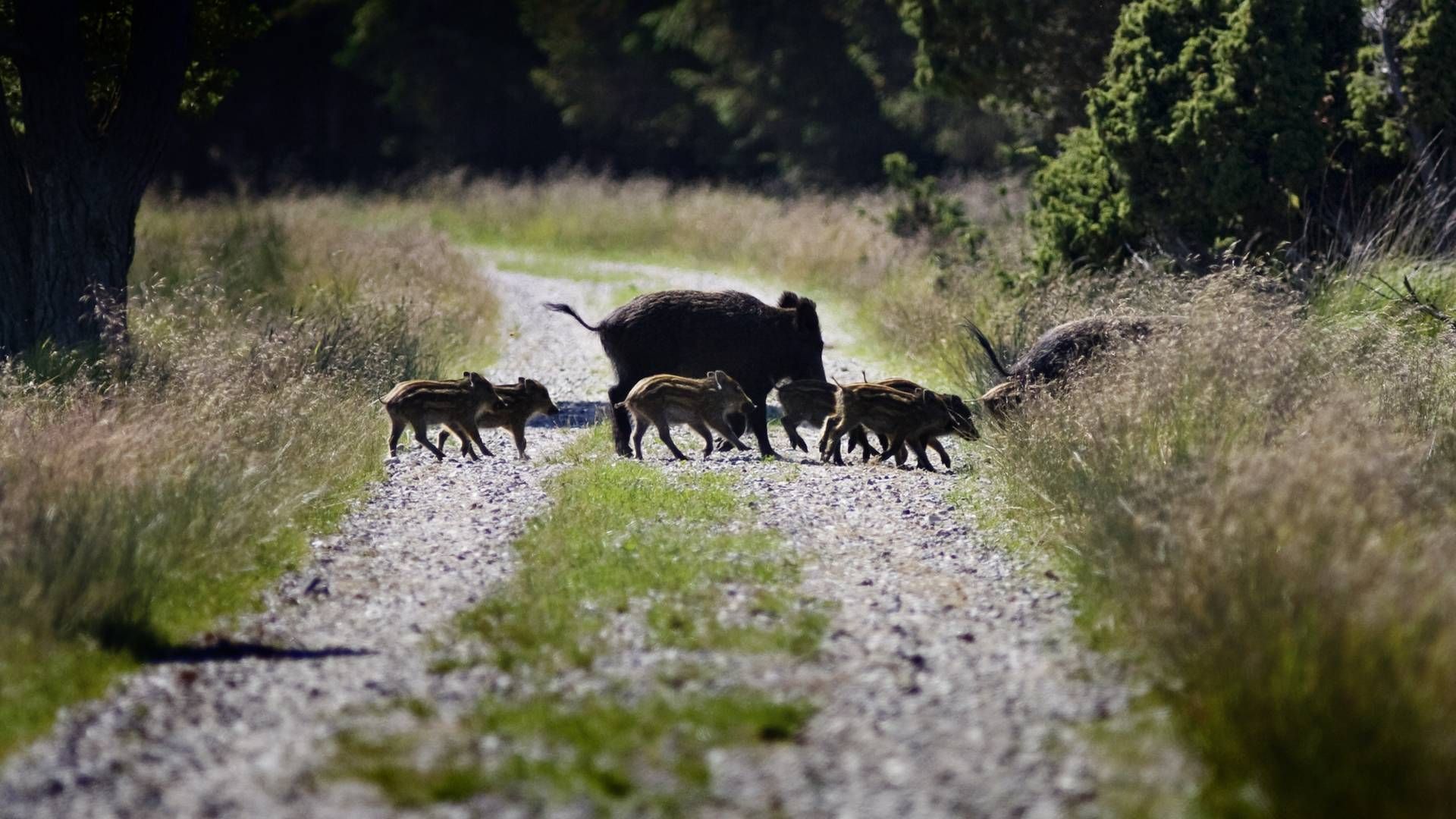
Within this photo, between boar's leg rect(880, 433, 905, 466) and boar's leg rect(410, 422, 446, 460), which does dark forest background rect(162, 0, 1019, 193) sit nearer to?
→ boar's leg rect(880, 433, 905, 466)

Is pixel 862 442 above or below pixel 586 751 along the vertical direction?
below

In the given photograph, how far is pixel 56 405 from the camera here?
31.8 feet

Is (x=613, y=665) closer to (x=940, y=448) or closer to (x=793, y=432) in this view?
(x=940, y=448)

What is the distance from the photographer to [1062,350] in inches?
468

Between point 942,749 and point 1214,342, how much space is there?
14.1 feet

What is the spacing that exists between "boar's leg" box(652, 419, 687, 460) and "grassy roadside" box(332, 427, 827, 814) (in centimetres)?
238

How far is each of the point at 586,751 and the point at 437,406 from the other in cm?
702

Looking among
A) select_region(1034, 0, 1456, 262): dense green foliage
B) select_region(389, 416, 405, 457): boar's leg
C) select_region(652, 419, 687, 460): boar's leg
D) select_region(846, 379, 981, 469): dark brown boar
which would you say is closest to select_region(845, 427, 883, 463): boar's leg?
select_region(846, 379, 981, 469): dark brown boar

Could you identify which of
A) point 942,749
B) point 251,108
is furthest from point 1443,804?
point 251,108

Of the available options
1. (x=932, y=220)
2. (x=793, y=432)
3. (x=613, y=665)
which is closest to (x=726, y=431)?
(x=793, y=432)

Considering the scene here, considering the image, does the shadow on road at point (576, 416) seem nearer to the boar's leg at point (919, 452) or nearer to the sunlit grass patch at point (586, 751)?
the boar's leg at point (919, 452)

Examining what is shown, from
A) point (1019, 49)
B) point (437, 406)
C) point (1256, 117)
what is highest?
point (1019, 49)

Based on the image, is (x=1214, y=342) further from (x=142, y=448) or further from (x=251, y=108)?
(x=251, y=108)

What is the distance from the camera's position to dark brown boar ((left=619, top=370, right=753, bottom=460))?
1203 cm
